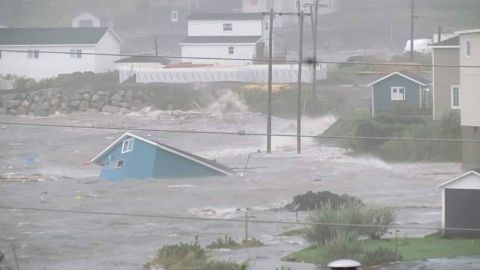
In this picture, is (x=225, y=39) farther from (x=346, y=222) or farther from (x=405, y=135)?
(x=346, y=222)

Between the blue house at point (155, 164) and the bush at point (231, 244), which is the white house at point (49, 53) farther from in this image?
the bush at point (231, 244)

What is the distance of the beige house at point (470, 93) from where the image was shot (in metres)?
19.0

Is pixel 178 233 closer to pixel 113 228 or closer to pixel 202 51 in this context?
pixel 113 228

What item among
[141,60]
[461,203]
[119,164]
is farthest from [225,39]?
[461,203]

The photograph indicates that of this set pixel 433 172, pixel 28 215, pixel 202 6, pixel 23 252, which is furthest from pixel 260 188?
pixel 202 6

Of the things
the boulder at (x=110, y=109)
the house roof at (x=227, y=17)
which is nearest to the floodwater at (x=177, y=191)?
the boulder at (x=110, y=109)

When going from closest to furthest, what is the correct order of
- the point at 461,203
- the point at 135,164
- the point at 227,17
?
the point at 461,203 → the point at 135,164 → the point at 227,17

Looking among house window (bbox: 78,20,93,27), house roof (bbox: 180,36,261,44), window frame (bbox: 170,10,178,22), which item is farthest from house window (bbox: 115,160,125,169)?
window frame (bbox: 170,10,178,22)

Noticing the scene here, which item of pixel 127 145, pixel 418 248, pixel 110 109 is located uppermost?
pixel 110 109

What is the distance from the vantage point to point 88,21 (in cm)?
4309

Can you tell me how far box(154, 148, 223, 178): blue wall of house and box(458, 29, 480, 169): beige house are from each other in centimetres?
442

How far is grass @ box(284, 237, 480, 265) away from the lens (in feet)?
37.3

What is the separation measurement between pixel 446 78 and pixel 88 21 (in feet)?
73.6

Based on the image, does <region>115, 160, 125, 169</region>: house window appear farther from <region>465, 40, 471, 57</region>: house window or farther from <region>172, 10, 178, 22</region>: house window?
<region>172, 10, 178, 22</region>: house window
